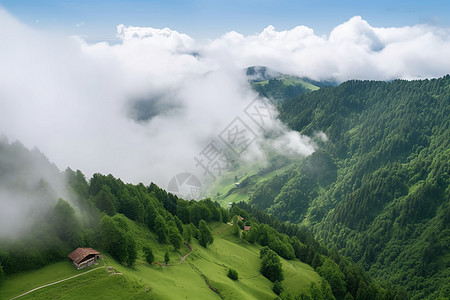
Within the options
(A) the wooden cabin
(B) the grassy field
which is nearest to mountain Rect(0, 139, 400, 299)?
(B) the grassy field

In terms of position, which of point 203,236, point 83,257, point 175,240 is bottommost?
point 83,257

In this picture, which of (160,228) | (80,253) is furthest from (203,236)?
(80,253)

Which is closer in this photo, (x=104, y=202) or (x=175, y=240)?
(x=175, y=240)

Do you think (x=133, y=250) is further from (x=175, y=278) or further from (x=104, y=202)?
(x=104, y=202)

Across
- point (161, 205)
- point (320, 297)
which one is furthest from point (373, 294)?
point (161, 205)

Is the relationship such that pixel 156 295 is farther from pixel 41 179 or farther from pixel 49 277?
pixel 41 179

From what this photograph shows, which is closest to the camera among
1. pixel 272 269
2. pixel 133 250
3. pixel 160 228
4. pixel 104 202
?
pixel 133 250

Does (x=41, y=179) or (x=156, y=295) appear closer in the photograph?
(x=156, y=295)

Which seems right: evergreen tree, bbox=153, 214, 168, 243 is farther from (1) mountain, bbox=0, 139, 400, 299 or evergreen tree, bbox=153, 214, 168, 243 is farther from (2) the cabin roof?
(2) the cabin roof
